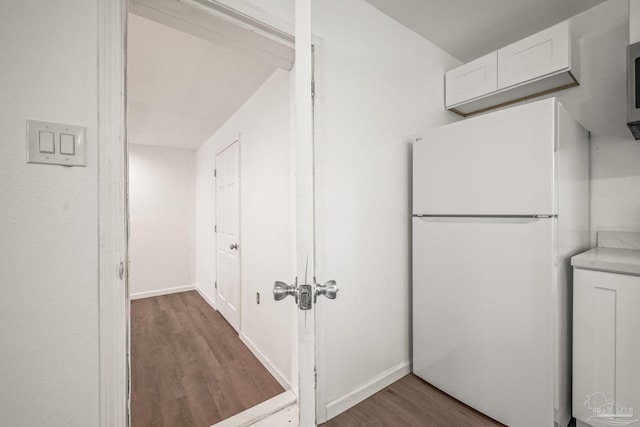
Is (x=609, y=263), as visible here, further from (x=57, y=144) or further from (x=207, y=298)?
(x=207, y=298)

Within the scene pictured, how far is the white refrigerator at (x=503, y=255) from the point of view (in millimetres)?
1174

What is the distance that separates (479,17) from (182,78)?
2094mm

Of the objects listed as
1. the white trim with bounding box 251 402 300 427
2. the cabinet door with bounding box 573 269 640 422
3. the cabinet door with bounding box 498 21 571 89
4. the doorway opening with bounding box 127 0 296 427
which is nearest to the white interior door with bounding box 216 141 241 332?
the doorway opening with bounding box 127 0 296 427

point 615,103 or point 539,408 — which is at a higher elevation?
point 615,103

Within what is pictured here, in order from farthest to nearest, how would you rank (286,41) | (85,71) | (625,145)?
(625,145), (286,41), (85,71)

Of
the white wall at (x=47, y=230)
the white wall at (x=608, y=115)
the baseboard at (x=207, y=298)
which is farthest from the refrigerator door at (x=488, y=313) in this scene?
the baseboard at (x=207, y=298)

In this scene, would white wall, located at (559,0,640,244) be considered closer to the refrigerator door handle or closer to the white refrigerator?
the white refrigerator

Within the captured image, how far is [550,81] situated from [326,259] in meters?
1.73

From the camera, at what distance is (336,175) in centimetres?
141

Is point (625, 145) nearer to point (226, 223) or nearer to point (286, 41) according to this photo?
point (286, 41)

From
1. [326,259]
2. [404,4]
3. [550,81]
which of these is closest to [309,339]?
[326,259]

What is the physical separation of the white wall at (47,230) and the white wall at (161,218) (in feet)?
11.4

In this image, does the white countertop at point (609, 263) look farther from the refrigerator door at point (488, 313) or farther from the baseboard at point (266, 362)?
the baseboard at point (266, 362)

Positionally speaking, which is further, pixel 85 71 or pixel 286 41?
pixel 286 41
